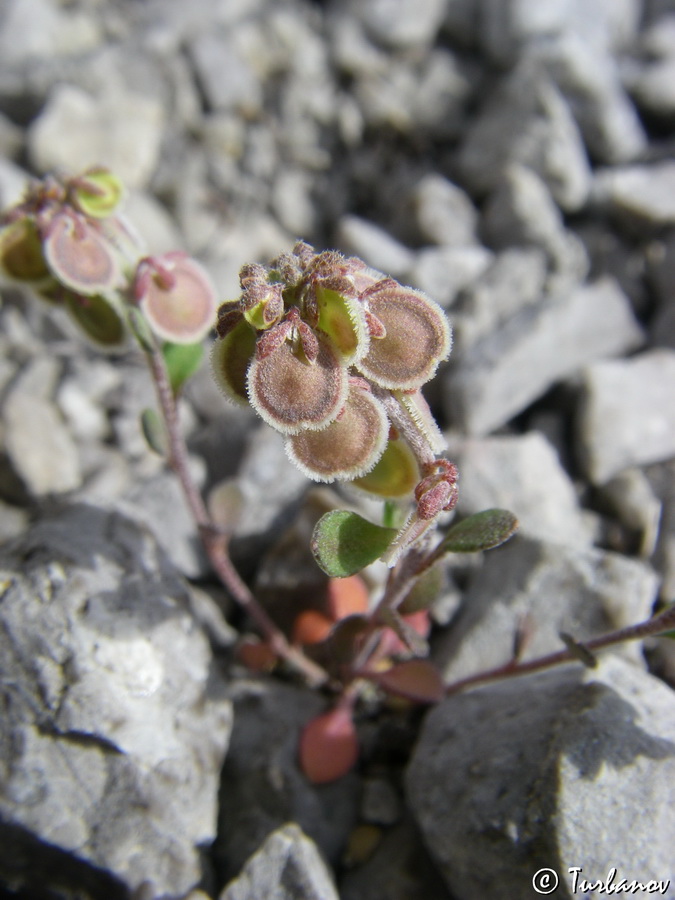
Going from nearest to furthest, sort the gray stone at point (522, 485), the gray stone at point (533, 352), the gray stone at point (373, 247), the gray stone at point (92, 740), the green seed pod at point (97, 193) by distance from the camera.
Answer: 1. the gray stone at point (92, 740)
2. the green seed pod at point (97, 193)
3. the gray stone at point (522, 485)
4. the gray stone at point (533, 352)
5. the gray stone at point (373, 247)

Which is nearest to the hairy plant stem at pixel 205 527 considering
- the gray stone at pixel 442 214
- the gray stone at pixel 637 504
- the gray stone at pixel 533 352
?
the gray stone at pixel 533 352

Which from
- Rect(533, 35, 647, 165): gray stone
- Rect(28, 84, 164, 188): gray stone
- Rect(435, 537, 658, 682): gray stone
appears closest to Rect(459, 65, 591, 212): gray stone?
Rect(533, 35, 647, 165): gray stone

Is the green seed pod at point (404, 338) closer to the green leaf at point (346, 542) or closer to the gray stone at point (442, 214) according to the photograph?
the green leaf at point (346, 542)

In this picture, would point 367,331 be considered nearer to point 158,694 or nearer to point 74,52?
point 158,694

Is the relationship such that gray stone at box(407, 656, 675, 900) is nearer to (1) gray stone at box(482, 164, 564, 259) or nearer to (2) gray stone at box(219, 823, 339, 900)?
(2) gray stone at box(219, 823, 339, 900)

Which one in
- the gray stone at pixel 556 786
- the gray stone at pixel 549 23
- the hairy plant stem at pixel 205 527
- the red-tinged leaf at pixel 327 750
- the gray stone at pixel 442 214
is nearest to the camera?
the gray stone at pixel 556 786

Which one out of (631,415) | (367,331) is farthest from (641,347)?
(367,331)

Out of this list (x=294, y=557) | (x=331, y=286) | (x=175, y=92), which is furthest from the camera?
(x=175, y=92)
